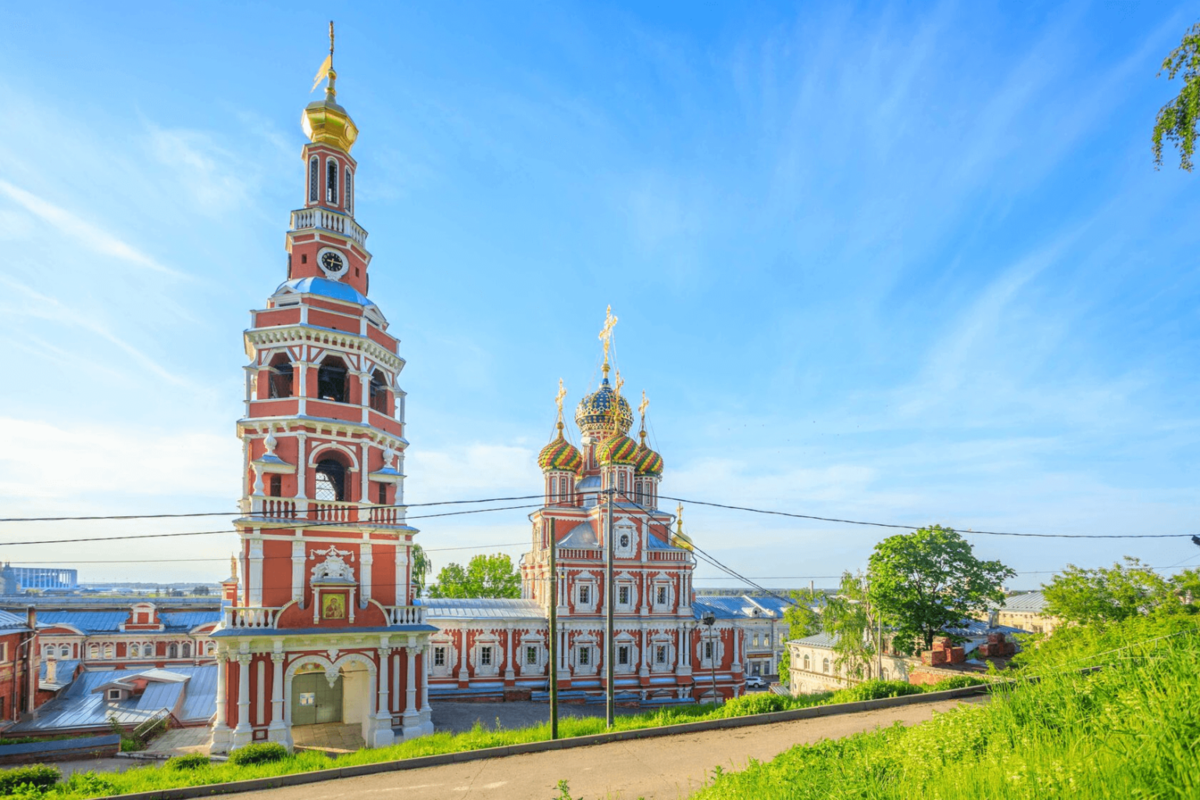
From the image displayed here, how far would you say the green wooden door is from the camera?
20.9 m

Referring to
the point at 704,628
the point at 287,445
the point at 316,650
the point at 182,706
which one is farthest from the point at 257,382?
the point at 704,628

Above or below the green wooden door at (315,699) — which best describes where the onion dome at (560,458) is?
above

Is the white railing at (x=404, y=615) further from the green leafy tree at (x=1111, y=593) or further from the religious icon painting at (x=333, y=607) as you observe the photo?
the green leafy tree at (x=1111, y=593)

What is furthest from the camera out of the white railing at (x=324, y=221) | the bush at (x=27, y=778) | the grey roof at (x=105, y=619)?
the grey roof at (x=105, y=619)

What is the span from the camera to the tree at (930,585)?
89.7 feet

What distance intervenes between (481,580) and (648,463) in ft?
62.5

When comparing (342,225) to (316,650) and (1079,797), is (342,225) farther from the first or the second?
(1079,797)

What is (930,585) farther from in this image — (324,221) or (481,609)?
(324,221)

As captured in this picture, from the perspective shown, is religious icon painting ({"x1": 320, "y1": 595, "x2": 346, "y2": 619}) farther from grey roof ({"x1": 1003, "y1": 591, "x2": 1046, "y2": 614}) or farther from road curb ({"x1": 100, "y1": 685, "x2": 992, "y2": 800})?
grey roof ({"x1": 1003, "y1": 591, "x2": 1046, "y2": 614})

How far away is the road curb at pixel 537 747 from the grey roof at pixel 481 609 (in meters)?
21.0

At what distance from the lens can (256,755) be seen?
1406 cm

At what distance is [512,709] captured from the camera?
2955 cm

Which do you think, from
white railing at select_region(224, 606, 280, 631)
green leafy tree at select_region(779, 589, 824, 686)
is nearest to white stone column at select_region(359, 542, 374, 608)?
white railing at select_region(224, 606, 280, 631)

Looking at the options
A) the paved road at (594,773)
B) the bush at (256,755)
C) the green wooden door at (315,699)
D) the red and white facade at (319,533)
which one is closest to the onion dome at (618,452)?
the red and white facade at (319,533)
